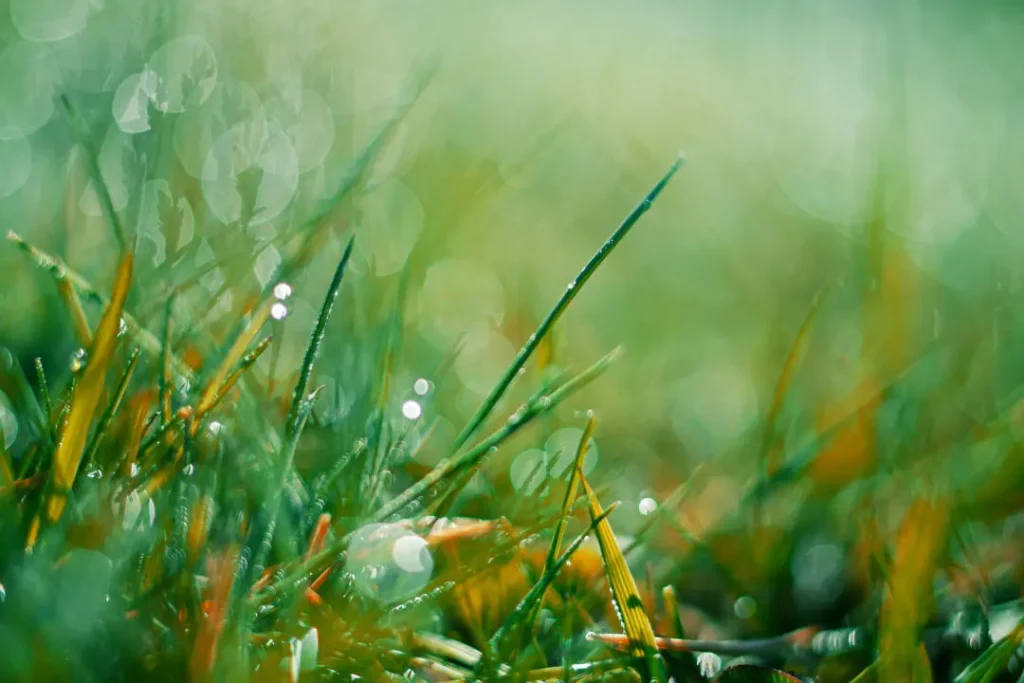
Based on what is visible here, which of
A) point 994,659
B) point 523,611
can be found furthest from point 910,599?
point 523,611

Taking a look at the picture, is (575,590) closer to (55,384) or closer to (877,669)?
(877,669)

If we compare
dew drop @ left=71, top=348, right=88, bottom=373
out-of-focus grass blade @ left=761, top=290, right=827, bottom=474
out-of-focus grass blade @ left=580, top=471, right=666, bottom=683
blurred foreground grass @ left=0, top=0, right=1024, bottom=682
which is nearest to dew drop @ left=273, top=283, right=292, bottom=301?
blurred foreground grass @ left=0, top=0, right=1024, bottom=682

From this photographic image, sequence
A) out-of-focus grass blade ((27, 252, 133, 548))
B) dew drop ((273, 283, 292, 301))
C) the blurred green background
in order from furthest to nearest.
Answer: the blurred green background
dew drop ((273, 283, 292, 301))
out-of-focus grass blade ((27, 252, 133, 548))

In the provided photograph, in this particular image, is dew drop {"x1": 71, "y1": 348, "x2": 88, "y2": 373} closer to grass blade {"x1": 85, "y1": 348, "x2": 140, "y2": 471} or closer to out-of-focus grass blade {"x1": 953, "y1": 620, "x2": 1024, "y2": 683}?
→ grass blade {"x1": 85, "y1": 348, "x2": 140, "y2": 471}

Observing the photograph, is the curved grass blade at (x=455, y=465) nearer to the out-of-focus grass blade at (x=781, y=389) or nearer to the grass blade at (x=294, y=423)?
the grass blade at (x=294, y=423)

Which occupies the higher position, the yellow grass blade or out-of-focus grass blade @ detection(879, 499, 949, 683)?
the yellow grass blade

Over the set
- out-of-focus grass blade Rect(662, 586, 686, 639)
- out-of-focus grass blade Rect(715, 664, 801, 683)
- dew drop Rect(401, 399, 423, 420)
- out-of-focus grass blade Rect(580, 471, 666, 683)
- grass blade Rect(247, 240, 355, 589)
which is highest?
grass blade Rect(247, 240, 355, 589)
